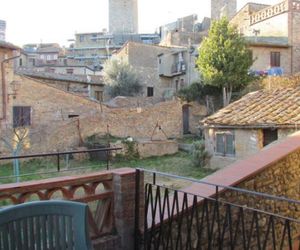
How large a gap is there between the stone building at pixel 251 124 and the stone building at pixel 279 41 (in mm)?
12615

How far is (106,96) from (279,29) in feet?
50.1

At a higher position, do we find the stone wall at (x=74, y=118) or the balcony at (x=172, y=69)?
the balcony at (x=172, y=69)

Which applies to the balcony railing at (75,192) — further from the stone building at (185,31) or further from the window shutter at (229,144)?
the stone building at (185,31)

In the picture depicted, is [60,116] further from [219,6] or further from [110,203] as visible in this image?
[219,6]

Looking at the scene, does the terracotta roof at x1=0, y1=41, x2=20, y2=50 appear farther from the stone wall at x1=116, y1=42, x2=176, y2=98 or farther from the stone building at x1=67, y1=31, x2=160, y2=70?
the stone building at x1=67, y1=31, x2=160, y2=70

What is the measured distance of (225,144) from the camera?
16.0 m

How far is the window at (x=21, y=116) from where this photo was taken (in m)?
23.4

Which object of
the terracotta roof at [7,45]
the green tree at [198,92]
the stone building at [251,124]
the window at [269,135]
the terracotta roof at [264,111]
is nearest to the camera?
the terracotta roof at [264,111]

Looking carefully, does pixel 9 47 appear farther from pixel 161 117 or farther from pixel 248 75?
pixel 248 75

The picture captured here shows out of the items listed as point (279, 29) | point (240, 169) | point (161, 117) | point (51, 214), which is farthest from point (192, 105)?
point (51, 214)

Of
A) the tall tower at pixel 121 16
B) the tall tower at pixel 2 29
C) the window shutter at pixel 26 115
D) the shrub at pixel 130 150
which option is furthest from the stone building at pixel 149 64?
the tall tower at pixel 121 16

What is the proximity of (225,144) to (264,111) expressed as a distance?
253cm

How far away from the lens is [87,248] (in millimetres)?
2582

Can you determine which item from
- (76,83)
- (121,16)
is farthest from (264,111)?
(121,16)
